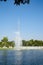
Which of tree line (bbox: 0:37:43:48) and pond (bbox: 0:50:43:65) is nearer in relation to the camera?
pond (bbox: 0:50:43:65)

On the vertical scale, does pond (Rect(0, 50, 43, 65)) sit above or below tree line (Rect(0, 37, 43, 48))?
below

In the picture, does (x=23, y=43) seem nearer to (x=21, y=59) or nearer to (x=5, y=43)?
(x=5, y=43)

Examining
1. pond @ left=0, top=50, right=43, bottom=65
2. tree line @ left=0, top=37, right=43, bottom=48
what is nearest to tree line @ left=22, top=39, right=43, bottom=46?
tree line @ left=0, top=37, right=43, bottom=48

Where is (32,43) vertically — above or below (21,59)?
above

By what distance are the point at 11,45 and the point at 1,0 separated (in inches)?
3585

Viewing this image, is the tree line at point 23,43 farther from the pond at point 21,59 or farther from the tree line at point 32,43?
the pond at point 21,59

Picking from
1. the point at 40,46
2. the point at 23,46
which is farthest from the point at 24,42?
the point at 40,46

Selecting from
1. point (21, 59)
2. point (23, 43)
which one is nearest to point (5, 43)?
point (23, 43)

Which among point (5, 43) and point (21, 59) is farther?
point (5, 43)

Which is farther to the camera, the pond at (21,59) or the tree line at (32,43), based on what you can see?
the tree line at (32,43)

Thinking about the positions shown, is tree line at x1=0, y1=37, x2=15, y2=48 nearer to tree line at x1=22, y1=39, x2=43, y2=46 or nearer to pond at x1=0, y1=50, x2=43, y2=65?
tree line at x1=22, y1=39, x2=43, y2=46

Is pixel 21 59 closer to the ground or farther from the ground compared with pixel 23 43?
closer to the ground

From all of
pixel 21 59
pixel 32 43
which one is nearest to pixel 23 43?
pixel 32 43

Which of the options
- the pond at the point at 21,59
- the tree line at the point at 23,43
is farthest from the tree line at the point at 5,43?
the pond at the point at 21,59
